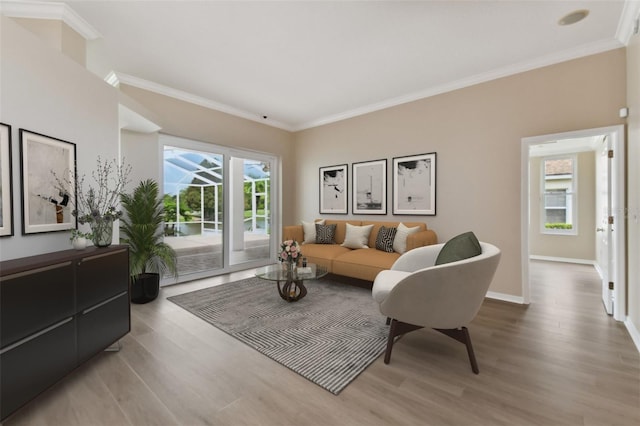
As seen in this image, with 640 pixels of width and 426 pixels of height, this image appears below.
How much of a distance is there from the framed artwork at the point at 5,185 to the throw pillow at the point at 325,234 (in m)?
3.65

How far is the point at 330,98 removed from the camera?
440 centimetres

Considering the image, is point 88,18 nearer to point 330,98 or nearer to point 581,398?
point 330,98

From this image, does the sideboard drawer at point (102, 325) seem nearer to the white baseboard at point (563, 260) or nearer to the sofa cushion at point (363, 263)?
the sofa cushion at point (363, 263)

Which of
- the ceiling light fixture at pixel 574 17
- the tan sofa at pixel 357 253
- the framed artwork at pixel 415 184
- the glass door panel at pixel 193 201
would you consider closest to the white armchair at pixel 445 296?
the tan sofa at pixel 357 253

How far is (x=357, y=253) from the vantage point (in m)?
4.00

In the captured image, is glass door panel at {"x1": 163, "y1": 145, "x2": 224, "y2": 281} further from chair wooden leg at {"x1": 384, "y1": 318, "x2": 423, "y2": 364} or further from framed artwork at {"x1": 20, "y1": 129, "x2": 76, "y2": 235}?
chair wooden leg at {"x1": 384, "y1": 318, "x2": 423, "y2": 364}

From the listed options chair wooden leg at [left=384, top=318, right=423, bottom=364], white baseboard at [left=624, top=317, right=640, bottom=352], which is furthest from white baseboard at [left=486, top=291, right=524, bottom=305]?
chair wooden leg at [left=384, top=318, right=423, bottom=364]

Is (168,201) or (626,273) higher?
(168,201)

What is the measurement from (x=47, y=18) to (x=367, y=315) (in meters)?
4.14

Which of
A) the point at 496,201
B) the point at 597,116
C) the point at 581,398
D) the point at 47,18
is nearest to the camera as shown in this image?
the point at 581,398

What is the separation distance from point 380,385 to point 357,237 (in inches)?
107

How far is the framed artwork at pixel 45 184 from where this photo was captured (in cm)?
193

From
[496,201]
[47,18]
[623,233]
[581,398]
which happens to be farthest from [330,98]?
[581,398]

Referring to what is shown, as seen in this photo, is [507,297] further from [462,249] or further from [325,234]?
[325,234]
